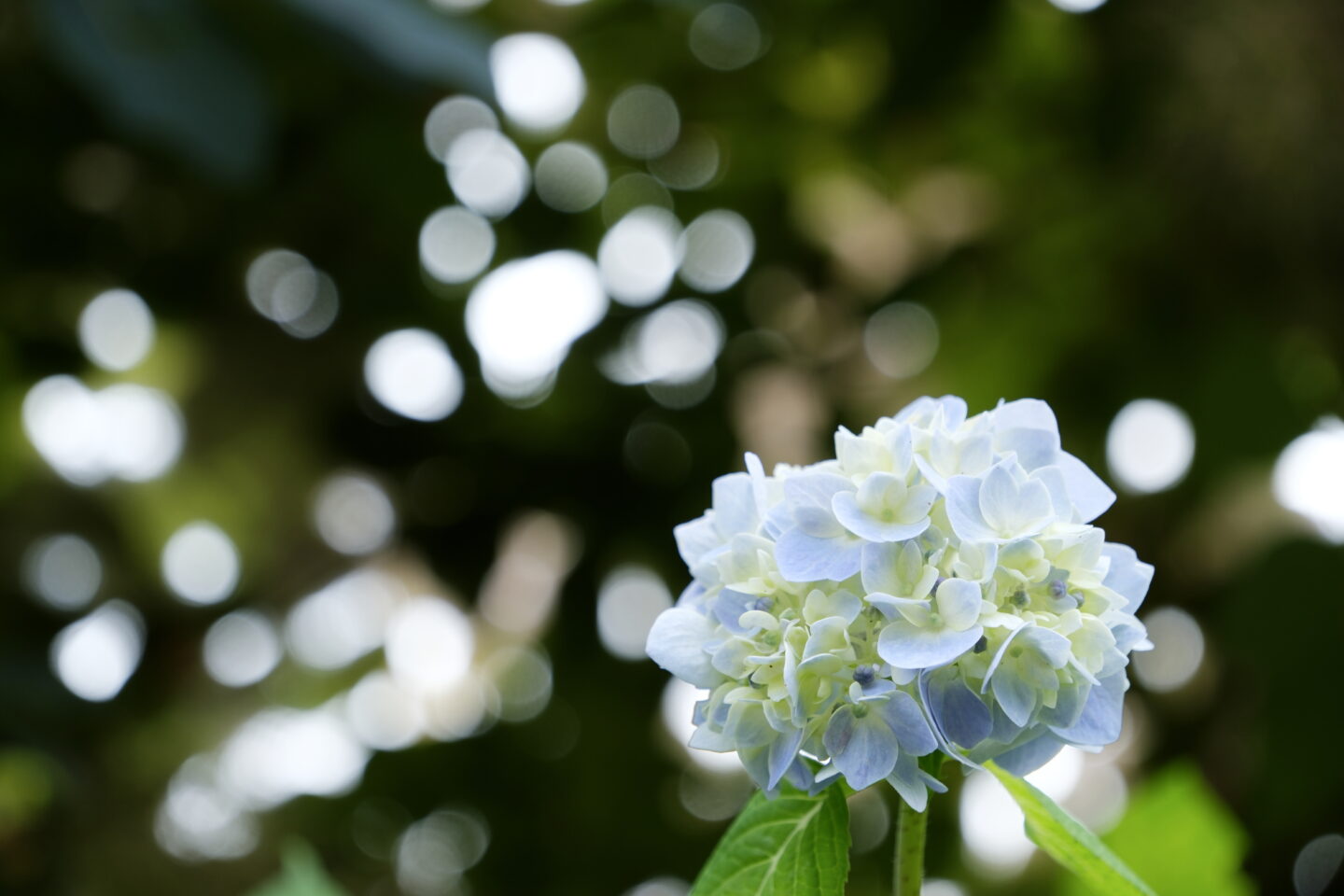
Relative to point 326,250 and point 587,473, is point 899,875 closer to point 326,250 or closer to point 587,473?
point 587,473

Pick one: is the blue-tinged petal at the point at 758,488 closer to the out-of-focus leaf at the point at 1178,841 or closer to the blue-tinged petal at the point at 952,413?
the blue-tinged petal at the point at 952,413

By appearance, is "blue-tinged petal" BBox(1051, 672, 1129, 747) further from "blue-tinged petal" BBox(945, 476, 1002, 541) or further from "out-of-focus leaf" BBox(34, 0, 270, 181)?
"out-of-focus leaf" BBox(34, 0, 270, 181)

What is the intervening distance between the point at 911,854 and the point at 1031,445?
11cm

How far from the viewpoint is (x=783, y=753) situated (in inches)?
10.7

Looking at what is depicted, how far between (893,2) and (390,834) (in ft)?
3.46

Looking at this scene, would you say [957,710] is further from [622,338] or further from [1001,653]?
[622,338]

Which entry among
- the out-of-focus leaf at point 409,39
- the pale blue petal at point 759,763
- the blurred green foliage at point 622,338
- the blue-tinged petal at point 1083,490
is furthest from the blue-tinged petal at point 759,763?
the blurred green foliage at point 622,338

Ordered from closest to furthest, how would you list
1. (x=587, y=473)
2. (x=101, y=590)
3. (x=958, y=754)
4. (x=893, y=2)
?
(x=958, y=754), (x=893, y=2), (x=587, y=473), (x=101, y=590)

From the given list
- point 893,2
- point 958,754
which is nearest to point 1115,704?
point 958,754

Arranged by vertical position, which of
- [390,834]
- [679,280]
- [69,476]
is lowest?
[390,834]

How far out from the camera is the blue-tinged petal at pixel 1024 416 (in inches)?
11.5

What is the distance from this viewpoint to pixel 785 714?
270mm

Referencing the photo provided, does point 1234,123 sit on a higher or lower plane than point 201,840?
higher

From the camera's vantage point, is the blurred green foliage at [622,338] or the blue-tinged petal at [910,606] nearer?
the blue-tinged petal at [910,606]
